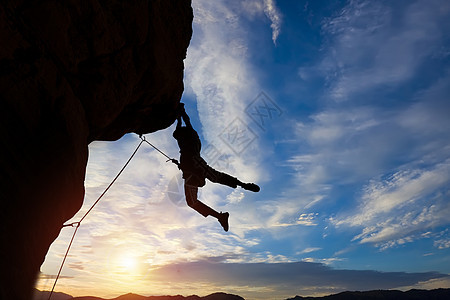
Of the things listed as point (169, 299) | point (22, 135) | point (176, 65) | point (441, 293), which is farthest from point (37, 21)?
point (441, 293)

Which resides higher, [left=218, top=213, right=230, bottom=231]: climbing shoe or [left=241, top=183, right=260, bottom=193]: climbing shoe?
[left=241, top=183, right=260, bottom=193]: climbing shoe

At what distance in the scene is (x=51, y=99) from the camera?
546 centimetres

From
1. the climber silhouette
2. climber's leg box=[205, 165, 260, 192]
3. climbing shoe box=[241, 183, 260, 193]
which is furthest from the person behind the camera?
the climber silhouette

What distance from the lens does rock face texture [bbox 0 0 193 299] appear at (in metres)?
4.61

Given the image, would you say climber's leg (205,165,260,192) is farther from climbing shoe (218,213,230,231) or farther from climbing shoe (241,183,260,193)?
climbing shoe (218,213,230,231)

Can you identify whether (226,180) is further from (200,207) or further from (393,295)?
(393,295)

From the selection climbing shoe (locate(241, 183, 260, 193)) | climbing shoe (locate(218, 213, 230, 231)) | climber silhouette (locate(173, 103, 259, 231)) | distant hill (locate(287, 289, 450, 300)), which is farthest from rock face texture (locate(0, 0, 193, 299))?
distant hill (locate(287, 289, 450, 300))

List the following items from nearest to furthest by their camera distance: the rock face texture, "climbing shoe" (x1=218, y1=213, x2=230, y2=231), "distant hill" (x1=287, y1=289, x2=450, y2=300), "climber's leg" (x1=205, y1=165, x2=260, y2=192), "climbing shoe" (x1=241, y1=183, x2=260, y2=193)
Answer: the rock face texture < "climbing shoe" (x1=241, y1=183, x2=260, y2=193) < "climber's leg" (x1=205, y1=165, x2=260, y2=192) < "climbing shoe" (x1=218, y1=213, x2=230, y2=231) < "distant hill" (x1=287, y1=289, x2=450, y2=300)

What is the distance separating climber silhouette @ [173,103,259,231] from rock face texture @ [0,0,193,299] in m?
3.25

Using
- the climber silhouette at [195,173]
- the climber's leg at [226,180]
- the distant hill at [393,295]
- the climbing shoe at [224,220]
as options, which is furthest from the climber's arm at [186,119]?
the distant hill at [393,295]

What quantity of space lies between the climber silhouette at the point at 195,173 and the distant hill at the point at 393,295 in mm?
125368

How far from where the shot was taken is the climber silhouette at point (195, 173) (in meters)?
10.2

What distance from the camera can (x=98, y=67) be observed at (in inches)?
265

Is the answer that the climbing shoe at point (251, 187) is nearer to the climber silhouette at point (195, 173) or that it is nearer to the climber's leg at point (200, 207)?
the climber silhouette at point (195, 173)
